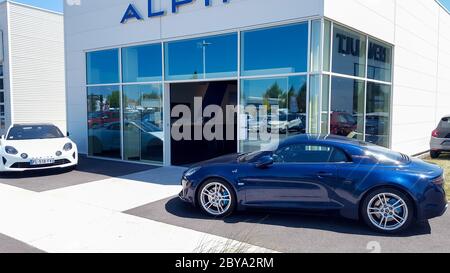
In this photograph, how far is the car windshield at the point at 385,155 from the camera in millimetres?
4680

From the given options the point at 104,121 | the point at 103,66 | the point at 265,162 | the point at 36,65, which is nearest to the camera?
the point at 265,162

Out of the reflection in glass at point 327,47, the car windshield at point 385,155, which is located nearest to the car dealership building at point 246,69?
the reflection in glass at point 327,47

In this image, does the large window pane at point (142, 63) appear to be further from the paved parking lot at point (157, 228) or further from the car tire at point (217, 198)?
the car tire at point (217, 198)

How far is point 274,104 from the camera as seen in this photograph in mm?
7883

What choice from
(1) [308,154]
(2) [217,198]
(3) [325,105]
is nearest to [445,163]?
(3) [325,105]

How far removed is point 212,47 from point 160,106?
2.36 m

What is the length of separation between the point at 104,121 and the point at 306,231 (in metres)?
8.55

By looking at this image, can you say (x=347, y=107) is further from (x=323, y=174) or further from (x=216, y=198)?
(x=216, y=198)

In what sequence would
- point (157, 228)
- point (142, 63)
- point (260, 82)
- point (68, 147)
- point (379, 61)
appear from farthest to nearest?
point (142, 63) → point (379, 61) → point (68, 147) → point (260, 82) → point (157, 228)

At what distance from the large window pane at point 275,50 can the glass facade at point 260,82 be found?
22 millimetres

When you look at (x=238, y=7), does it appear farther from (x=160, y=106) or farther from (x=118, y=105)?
(x=118, y=105)

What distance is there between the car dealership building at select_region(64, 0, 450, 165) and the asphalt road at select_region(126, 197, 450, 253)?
288 centimetres

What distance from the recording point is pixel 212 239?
4.35 m
